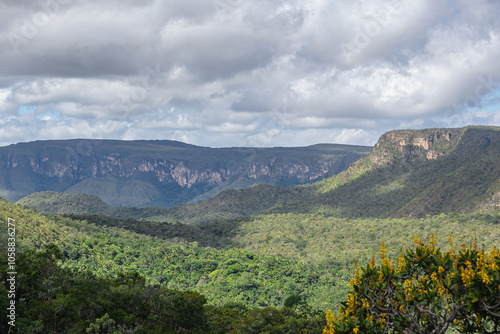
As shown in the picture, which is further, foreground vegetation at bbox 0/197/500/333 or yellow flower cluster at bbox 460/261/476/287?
foreground vegetation at bbox 0/197/500/333

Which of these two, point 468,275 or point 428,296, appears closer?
point 468,275

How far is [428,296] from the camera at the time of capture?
14.7 m

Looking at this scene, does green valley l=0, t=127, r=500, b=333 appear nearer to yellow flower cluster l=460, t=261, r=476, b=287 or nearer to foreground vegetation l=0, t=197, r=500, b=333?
foreground vegetation l=0, t=197, r=500, b=333

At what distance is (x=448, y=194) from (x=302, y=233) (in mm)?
70217

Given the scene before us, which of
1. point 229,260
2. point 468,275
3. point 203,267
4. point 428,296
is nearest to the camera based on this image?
point 468,275

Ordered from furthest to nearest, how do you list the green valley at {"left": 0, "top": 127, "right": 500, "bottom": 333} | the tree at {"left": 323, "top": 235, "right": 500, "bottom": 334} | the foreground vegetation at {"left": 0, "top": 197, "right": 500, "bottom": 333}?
the foreground vegetation at {"left": 0, "top": 197, "right": 500, "bottom": 333}, the green valley at {"left": 0, "top": 127, "right": 500, "bottom": 333}, the tree at {"left": 323, "top": 235, "right": 500, "bottom": 334}

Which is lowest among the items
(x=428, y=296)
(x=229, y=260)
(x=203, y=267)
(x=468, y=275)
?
(x=203, y=267)

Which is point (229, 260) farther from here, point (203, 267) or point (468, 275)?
point (468, 275)

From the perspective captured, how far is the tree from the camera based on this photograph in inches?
567

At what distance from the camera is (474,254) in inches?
615

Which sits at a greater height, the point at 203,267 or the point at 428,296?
the point at 428,296

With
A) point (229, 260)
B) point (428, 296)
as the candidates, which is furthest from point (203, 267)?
point (428, 296)

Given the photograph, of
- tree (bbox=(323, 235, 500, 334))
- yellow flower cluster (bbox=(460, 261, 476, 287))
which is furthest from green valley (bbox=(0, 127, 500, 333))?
yellow flower cluster (bbox=(460, 261, 476, 287))

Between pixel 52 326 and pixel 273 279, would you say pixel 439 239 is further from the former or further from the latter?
pixel 52 326
